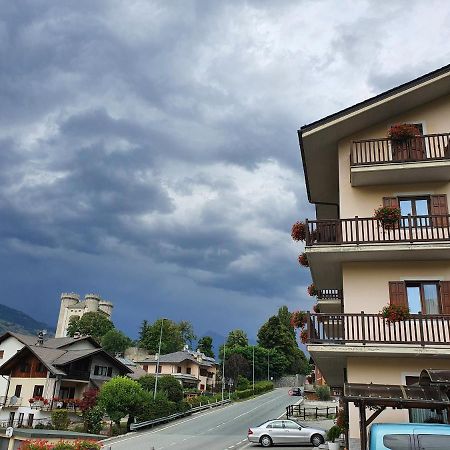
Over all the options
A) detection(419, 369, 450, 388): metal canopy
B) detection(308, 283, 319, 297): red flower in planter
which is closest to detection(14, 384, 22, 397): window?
detection(308, 283, 319, 297): red flower in planter

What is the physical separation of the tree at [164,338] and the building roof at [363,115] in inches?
3672

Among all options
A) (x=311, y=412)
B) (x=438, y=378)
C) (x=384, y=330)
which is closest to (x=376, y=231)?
(x=384, y=330)

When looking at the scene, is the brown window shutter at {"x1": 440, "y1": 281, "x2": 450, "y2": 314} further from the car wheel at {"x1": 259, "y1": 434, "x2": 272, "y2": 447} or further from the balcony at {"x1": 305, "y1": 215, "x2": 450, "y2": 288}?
the car wheel at {"x1": 259, "y1": 434, "x2": 272, "y2": 447}

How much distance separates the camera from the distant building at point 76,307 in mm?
159688

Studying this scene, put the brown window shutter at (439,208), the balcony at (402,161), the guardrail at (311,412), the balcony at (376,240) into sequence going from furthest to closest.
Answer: the guardrail at (311,412), the balcony at (402,161), the brown window shutter at (439,208), the balcony at (376,240)

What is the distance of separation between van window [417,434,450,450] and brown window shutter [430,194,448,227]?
890 cm

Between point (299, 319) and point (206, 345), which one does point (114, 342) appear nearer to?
point (206, 345)

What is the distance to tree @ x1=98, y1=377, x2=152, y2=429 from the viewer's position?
35.7 metres

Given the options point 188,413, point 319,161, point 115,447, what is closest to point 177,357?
point 188,413

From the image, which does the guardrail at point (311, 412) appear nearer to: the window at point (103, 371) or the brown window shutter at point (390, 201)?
the window at point (103, 371)

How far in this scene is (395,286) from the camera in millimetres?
17000

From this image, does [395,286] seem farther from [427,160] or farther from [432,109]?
[432,109]

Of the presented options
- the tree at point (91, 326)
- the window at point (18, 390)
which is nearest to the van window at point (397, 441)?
the window at point (18, 390)

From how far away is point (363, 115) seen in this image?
741 inches
